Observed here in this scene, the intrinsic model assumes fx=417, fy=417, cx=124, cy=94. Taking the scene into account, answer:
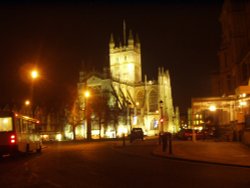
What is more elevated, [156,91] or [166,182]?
[156,91]

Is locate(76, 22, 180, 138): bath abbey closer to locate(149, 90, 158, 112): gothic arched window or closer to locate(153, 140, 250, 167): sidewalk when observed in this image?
locate(149, 90, 158, 112): gothic arched window

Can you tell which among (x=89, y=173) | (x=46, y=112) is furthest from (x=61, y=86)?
(x=89, y=173)

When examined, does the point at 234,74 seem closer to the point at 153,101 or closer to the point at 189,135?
the point at 189,135

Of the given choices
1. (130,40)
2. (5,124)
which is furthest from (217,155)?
(130,40)

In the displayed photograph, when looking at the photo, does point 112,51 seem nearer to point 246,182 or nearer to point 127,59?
point 127,59

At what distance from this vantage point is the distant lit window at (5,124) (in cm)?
2366

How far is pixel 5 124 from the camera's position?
2373cm

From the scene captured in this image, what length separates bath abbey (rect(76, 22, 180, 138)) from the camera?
9688 cm

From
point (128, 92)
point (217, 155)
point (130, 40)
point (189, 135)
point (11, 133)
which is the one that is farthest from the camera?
point (130, 40)

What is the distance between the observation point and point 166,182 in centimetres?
1224

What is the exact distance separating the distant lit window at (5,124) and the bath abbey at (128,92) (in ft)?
197

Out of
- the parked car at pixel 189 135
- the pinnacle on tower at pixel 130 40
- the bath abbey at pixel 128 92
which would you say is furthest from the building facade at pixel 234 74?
the pinnacle on tower at pixel 130 40

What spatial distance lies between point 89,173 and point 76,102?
68.0 metres

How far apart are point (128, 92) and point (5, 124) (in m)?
102
